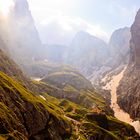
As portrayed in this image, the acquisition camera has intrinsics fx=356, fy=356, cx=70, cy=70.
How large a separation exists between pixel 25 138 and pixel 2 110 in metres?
18.4

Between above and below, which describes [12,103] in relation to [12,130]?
above

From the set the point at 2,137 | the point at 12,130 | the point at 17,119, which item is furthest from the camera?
the point at 17,119

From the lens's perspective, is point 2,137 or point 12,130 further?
point 12,130

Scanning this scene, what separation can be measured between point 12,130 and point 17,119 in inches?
698

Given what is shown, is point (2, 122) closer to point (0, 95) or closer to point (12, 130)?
point (12, 130)

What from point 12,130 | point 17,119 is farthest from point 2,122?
point 17,119

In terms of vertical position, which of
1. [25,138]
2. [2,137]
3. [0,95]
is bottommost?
[2,137]

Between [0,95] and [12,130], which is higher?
[0,95]

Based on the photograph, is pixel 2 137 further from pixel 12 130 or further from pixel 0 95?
→ pixel 0 95

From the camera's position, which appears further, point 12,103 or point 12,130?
point 12,103

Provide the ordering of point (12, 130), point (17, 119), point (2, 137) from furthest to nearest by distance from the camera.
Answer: point (17, 119), point (12, 130), point (2, 137)

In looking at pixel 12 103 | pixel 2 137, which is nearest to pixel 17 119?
pixel 12 103

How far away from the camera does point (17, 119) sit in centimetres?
19000

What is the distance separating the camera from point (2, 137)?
525ft
